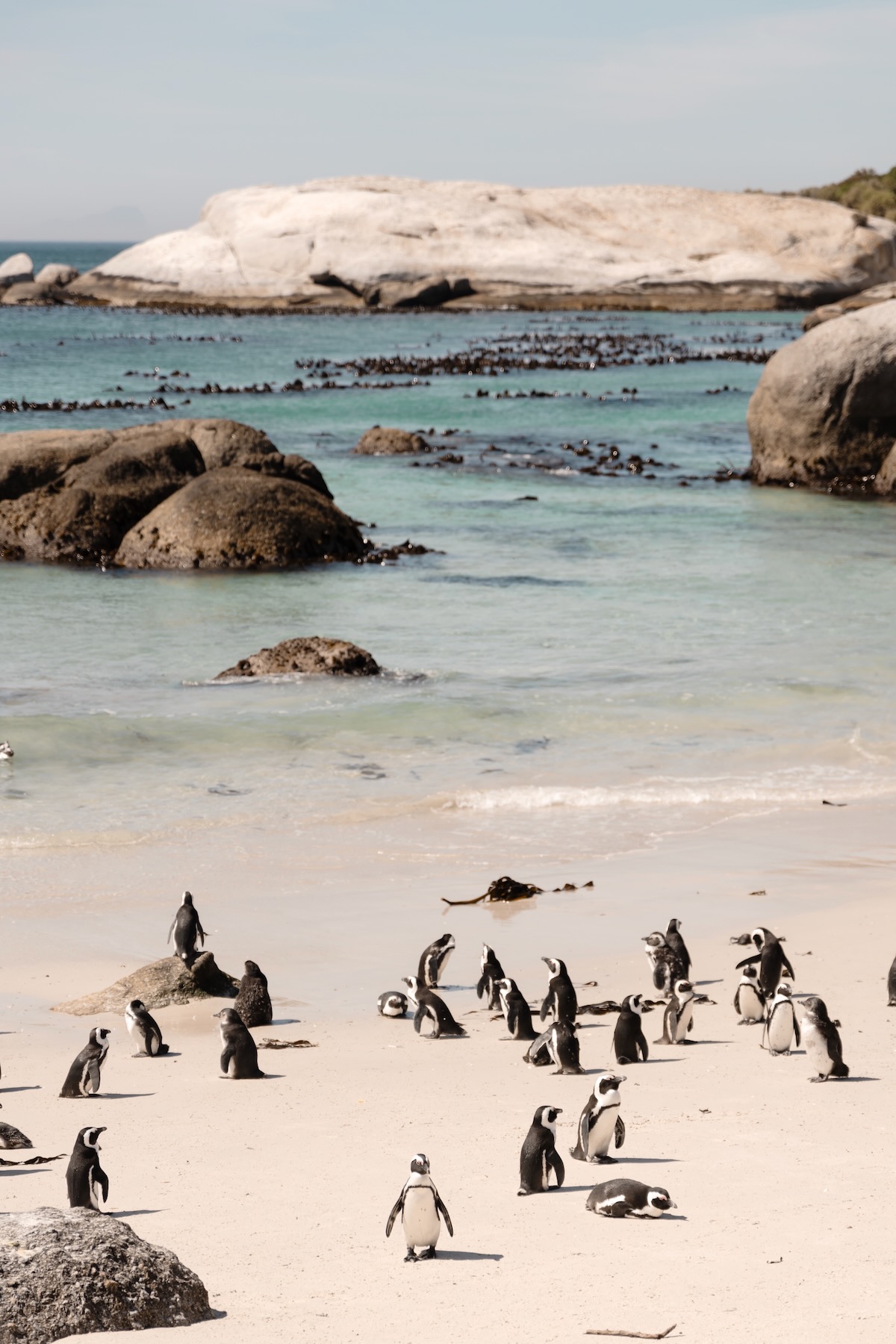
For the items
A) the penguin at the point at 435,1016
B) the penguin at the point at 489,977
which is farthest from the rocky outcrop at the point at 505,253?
the penguin at the point at 435,1016

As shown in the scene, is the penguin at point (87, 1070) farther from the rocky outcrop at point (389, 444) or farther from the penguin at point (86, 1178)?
the rocky outcrop at point (389, 444)

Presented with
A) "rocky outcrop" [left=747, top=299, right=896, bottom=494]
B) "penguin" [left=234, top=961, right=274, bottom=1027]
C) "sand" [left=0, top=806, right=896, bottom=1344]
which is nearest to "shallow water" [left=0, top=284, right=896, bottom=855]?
"rocky outcrop" [left=747, top=299, right=896, bottom=494]

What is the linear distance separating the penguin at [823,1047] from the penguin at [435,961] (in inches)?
81.3

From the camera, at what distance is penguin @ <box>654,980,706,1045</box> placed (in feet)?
25.5

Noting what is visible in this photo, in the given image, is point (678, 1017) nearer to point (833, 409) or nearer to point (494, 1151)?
point (494, 1151)

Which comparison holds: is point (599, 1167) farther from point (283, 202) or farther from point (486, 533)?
point (283, 202)

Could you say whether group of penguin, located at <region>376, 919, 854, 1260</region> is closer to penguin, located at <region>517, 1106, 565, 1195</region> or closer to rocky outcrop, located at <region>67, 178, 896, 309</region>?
penguin, located at <region>517, 1106, 565, 1195</region>

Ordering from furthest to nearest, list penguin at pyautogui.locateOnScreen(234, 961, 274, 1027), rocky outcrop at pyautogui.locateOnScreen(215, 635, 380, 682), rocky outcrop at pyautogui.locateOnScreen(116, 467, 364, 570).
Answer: rocky outcrop at pyautogui.locateOnScreen(116, 467, 364, 570)
rocky outcrop at pyautogui.locateOnScreen(215, 635, 380, 682)
penguin at pyautogui.locateOnScreen(234, 961, 274, 1027)

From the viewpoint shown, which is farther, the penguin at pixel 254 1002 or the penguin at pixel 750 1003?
the penguin at pixel 750 1003

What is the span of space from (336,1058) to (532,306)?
9125cm

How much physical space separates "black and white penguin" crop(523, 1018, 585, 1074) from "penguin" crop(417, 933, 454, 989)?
1.04 metres

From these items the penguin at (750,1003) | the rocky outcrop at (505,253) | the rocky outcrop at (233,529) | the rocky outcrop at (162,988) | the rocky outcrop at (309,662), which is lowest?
the penguin at (750,1003)

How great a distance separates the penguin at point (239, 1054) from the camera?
7.23 metres

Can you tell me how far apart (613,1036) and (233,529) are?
15.0 m
